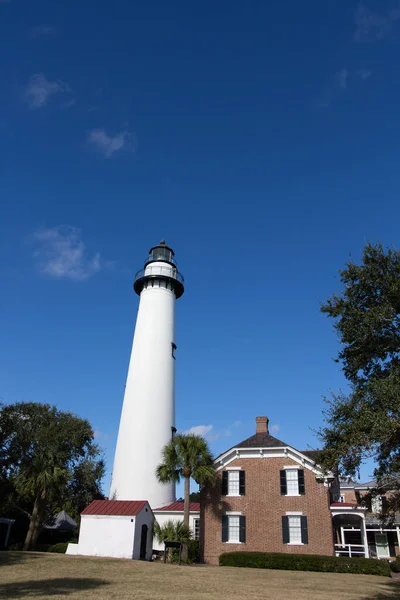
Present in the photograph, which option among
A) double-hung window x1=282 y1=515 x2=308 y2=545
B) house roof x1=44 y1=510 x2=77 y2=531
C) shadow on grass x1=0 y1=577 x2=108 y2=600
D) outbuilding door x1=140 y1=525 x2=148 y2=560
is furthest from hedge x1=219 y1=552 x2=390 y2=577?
house roof x1=44 y1=510 x2=77 y2=531

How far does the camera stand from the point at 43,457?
34.6 metres

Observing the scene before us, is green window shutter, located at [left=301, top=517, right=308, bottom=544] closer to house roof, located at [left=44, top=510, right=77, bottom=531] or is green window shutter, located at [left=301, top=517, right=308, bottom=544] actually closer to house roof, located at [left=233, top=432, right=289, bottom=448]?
house roof, located at [left=233, top=432, right=289, bottom=448]

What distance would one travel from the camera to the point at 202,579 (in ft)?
63.2

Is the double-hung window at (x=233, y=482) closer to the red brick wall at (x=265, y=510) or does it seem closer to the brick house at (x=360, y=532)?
the red brick wall at (x=265, y=510)

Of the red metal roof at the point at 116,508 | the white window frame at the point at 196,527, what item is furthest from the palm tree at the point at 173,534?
the white window frame at the point at 196,527

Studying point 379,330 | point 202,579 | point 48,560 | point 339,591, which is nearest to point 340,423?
point 379,330

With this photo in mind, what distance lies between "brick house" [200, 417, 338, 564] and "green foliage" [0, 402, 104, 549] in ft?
35.8

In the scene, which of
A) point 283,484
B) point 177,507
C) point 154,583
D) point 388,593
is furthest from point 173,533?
point 388,593

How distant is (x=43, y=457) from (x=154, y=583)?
2009cm

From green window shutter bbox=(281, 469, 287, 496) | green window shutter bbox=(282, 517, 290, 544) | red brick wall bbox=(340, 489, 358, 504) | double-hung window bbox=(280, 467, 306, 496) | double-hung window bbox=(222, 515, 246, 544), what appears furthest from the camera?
red brick wall bbox=(340, 489, 358, 504)

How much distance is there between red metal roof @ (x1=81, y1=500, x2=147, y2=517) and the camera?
27688 millimetres

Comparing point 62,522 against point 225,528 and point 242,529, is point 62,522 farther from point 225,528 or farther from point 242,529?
point 242,529

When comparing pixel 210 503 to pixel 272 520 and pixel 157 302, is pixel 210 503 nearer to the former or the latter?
pixel 272 520

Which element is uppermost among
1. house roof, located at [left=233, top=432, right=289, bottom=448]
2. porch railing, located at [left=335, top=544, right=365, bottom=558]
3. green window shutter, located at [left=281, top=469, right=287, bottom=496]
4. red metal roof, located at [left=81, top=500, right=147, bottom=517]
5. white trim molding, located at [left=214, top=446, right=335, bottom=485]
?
house roof, located at [left=233, top=432, right=289, bottom=448]
